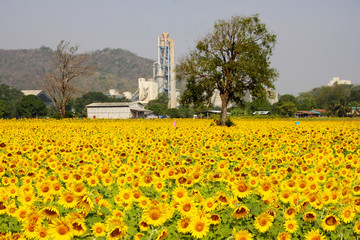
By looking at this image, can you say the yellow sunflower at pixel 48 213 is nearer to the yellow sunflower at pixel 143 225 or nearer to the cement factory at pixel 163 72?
the yellow sunflower at pixel 143 225

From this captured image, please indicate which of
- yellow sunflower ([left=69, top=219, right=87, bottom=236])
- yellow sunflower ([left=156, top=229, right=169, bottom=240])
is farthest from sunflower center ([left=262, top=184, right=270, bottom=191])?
yellow sunflower ([left=69, top=219, right=87, bottom=236])

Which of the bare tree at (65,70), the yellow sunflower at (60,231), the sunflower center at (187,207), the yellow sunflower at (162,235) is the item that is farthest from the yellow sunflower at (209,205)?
the bare tree at (65,70)

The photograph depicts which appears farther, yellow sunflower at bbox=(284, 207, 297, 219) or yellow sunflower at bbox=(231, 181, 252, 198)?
yellow sunflower at bbox=(231, 181, 252, 198)

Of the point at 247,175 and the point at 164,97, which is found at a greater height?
the point at 164,97

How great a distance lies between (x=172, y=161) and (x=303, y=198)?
309 centimetres

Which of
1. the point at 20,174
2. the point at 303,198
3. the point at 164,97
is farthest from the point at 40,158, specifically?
the point at 164,97

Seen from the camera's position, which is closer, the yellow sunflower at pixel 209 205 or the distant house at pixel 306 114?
the yellow sunflower at pixel 209 205

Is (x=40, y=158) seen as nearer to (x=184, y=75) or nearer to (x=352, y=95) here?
(x=184, y=75)

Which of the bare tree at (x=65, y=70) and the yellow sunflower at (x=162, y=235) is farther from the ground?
the bare tree at (x=65, y=70)

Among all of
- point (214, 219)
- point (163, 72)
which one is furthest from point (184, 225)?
point (163, 72)

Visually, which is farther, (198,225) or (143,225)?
(143,225)

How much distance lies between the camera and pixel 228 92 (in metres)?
30.6

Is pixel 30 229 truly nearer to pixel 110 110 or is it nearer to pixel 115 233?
pixel 115 233

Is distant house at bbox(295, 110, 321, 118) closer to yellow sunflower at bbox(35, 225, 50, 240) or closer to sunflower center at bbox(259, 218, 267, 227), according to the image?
sunflower center at bbox(259, 218, 267, 227)
